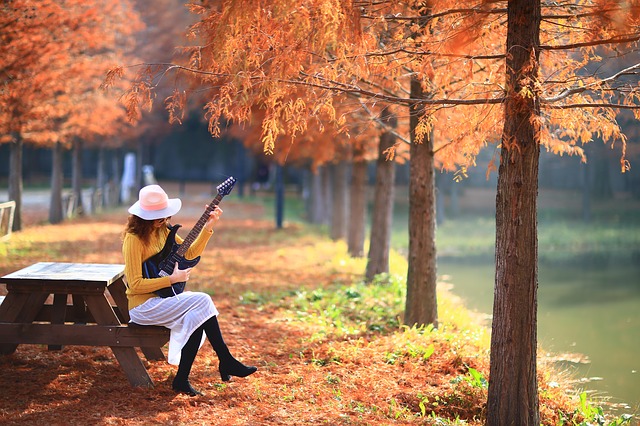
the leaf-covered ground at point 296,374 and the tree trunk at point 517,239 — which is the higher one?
the tree trunk at point 517,239

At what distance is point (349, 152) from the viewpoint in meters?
18.0

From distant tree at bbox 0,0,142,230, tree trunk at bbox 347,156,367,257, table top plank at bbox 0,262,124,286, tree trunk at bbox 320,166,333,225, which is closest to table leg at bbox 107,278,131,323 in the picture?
table top plank at bbox 0,262,124,286

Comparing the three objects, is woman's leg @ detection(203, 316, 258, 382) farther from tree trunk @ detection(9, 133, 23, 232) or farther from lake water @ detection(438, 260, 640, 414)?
tree trunk @ detection(9, 133, 23, 232)

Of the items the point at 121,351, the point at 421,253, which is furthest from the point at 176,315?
the point at 421,253

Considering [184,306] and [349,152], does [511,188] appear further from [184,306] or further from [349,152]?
[349,152]

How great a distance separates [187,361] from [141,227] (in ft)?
3.80

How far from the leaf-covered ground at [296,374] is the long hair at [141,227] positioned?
4.18 feet

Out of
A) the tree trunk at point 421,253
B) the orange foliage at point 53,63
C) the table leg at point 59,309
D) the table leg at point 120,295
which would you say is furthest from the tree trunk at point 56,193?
the table leg at point 59,309

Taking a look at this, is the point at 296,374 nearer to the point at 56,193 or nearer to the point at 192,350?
the point at 192,350

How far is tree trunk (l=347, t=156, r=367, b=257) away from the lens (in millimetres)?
18297

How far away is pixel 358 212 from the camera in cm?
1831

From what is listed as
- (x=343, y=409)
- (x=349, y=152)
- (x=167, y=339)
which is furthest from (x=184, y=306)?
(x=349, y=152)

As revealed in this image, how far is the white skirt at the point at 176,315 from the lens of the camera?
6359mm

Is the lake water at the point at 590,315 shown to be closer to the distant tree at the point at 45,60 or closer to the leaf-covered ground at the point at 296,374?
the leaf-covered ground at the point at 296,374
